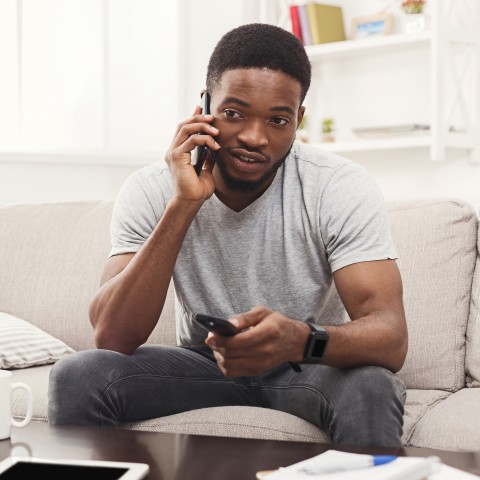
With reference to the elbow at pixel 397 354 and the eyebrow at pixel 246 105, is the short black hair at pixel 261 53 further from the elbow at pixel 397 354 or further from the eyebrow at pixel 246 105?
the elbow at pixel 397 354

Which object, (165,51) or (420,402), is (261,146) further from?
(165,51)

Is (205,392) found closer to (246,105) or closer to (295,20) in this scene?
(246,105)

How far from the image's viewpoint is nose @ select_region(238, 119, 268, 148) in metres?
1.61

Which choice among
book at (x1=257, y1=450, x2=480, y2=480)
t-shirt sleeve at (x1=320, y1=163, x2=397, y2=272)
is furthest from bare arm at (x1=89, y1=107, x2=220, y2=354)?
book at (x1=257, y1=450, x2=480, y2=480)

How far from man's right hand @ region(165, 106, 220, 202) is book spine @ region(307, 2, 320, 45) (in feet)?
7.65

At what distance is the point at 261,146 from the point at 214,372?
45cm

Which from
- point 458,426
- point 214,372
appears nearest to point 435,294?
point 458,426

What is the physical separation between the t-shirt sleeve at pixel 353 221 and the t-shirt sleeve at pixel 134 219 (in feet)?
1.17

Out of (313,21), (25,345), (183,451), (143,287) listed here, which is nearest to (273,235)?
(143,287)

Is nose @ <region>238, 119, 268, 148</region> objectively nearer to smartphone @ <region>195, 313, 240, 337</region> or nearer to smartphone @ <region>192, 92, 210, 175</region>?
smartphone @ <region>192, 92, 210, 175</region>

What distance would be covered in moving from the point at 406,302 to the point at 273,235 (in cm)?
40

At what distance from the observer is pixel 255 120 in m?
1.63

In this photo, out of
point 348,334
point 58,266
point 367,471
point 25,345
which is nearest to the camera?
point 367,471

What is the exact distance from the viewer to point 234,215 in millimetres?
1743
